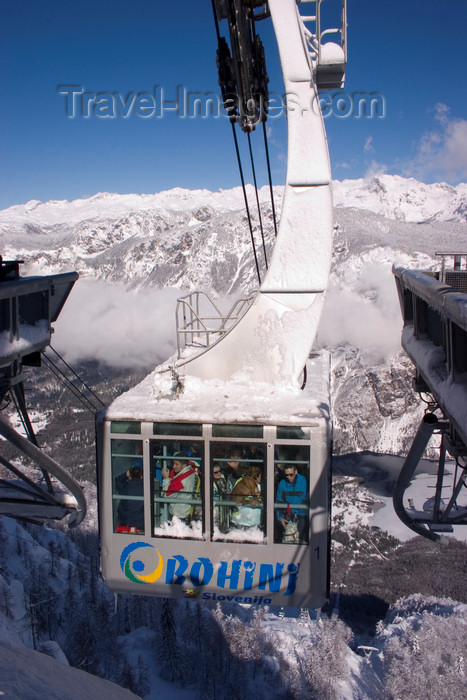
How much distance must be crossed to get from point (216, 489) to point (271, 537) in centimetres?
87

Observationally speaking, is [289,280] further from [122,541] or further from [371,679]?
[371,679]

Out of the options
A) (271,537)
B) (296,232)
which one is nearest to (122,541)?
(271,537)

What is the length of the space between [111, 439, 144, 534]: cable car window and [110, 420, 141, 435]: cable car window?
0.40ft

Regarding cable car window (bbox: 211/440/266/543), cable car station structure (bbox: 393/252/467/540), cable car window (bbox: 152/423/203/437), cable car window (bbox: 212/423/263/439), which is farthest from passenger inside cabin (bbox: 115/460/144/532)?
cable car station structure (bbox: 393/252/467/540)

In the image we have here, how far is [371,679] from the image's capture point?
41531 millimetres

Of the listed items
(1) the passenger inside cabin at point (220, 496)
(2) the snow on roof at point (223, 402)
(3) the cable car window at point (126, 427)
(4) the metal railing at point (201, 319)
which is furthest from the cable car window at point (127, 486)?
(4) the metal railing at point (201, 319)

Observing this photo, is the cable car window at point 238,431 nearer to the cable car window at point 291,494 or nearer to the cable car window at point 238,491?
the cable car window at point 238,491

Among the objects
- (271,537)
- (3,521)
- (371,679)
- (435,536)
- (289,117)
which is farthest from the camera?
(3,521)

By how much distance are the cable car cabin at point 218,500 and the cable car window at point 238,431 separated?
1 centimetres

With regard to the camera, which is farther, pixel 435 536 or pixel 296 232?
pixel 435 536

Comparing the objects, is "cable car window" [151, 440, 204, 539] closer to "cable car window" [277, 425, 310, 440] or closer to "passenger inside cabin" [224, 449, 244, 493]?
"passenger inside cabin" [224, 449, 244, 493]

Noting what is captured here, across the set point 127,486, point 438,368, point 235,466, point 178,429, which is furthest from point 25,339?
point 438,368

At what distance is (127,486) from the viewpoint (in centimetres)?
577

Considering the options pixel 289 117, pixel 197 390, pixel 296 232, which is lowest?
pixel 197 390
